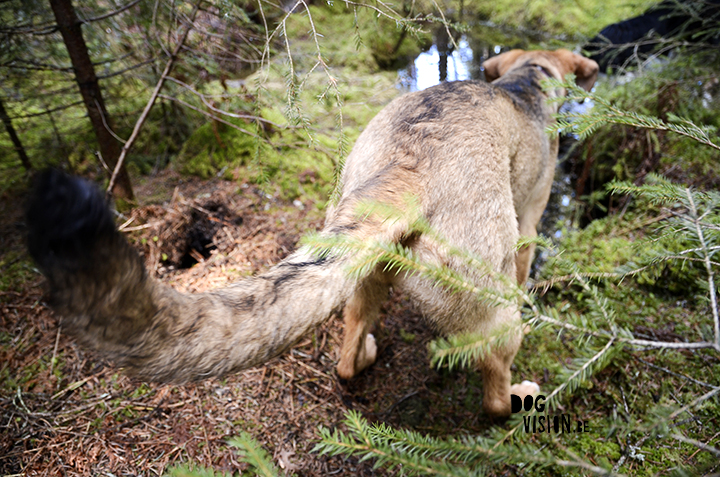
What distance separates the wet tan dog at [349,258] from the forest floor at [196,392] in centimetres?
26

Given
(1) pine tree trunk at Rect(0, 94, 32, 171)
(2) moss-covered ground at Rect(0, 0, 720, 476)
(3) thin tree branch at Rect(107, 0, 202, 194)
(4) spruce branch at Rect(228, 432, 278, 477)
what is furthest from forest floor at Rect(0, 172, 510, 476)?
(1) pine tree trunk at Rect(0, 94, 32, 171)

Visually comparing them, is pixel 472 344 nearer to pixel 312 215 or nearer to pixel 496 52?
pixel 312 215

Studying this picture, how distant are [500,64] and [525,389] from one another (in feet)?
12.0

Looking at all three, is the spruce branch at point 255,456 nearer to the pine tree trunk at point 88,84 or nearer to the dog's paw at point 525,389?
the dog's paw at point 525,389

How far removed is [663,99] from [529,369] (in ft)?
10.9

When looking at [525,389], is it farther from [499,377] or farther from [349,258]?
[349,258]

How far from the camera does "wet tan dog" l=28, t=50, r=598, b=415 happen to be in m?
0.88

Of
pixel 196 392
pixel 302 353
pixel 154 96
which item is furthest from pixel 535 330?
pixel 154 96

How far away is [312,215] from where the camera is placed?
3.62 meters

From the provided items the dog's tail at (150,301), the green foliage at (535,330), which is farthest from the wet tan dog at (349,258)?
the green foliage at (535,330)

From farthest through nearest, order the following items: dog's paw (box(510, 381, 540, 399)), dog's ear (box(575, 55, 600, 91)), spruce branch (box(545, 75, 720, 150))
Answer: dog's ear (box(575, 55, 600, 91))
dog's paw (box(510, 381, 540, 399))
spruce branch (box(545, 75, 720, 150))

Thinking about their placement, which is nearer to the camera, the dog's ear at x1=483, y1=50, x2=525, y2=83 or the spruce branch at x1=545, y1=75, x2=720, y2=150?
the spruce branch at x1=545, y1=75, x2=720, y2=150

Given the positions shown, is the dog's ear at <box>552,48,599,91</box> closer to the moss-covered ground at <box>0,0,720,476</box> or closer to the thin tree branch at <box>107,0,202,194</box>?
the moss-covered ground at <box>0,0,720,476</box>

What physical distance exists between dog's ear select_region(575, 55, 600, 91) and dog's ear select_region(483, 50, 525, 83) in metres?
0.63
